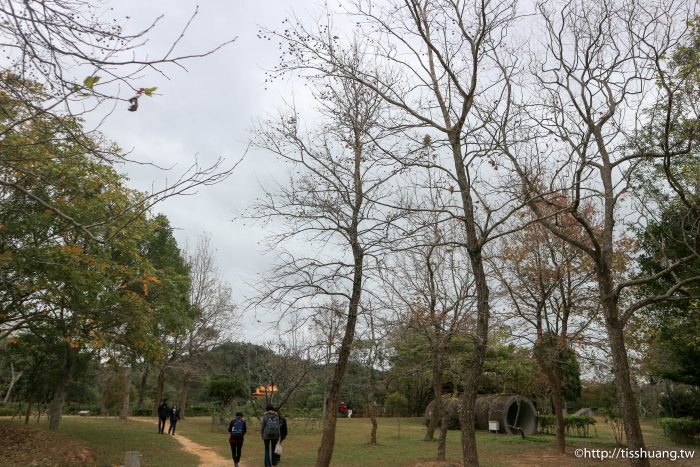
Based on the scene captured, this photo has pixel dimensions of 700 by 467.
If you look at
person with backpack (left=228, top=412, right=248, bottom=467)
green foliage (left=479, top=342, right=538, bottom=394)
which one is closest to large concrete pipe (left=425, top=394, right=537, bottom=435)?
green foliage (left=479, top=342, right=538, bottom=394)

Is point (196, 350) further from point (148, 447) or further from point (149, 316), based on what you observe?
point (149, 316)

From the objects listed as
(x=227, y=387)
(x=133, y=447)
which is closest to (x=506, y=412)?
(x=227, y=387)

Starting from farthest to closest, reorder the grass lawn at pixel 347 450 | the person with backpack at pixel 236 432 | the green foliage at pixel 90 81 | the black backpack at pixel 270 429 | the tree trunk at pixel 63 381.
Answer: the tree trunk at pixel 63 381, the grass lawn at pixel 347 450, the person with backpack at pixel 236 432, the black backpack at pixel 270 429, the green foliage at pixel 90 81


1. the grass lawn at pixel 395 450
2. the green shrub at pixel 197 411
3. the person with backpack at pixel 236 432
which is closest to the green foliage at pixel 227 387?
the grass lawn at pixel 395 450

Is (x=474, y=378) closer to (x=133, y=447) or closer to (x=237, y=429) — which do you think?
(x=237, y=429)

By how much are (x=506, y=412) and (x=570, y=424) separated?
303cm

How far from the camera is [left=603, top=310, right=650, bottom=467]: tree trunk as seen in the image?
8938 mm

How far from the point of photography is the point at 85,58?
11.5 ft

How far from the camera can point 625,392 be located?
9344 mm

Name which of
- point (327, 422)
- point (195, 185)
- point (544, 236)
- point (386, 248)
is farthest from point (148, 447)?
point (195, 185)

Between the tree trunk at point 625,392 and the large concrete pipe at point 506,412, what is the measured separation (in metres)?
18.0

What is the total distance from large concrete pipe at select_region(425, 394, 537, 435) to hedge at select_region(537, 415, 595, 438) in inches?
23.5

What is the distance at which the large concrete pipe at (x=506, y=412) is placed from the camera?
1064 inches

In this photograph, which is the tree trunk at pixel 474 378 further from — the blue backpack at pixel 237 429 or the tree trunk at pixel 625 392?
the blue backpack at pixel 237 429
